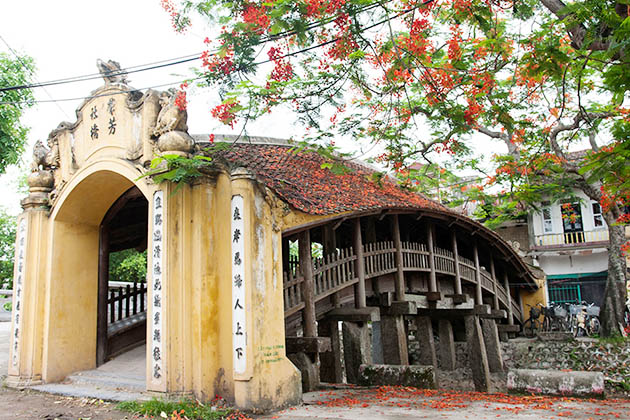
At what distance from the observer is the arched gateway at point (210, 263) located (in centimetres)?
726

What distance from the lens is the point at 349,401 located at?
7.96 meters

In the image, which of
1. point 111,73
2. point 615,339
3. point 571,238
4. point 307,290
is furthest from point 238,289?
point 571,238

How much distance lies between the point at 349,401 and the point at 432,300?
16.6 ft

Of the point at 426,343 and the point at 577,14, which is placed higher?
the point at 577,14

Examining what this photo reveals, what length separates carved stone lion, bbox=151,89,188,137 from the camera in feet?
25.8

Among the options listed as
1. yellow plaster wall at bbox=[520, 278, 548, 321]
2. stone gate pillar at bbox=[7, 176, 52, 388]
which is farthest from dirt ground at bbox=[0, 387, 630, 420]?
yellow plaster wall at bbox=[520, 278, 548, 321]

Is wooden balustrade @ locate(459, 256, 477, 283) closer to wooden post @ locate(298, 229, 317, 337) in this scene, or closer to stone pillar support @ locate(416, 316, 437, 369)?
stone pillar support @ locate(416, 316, 437, 369)

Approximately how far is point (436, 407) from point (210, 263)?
12.5 feet

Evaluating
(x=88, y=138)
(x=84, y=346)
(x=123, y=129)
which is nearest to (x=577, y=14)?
(x=123, y=129)

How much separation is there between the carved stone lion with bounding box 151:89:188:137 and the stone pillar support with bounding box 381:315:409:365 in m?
6.22

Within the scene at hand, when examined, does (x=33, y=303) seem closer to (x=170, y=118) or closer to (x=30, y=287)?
(x=30, y=287)

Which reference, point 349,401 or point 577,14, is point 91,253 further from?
point 577,14

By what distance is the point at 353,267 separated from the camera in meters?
10.5

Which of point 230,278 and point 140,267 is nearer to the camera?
point 230,278
